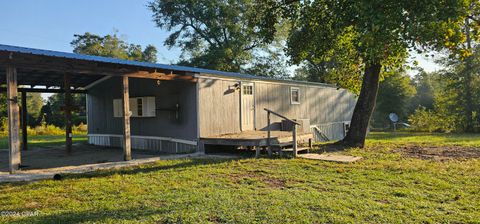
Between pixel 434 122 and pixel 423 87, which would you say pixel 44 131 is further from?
pixel 423 87

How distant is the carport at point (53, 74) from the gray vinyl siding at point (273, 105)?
41.8 inches

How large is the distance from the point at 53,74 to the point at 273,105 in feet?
24.9

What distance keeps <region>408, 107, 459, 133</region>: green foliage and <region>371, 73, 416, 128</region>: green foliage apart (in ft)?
23.3

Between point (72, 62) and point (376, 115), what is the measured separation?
3021 cm

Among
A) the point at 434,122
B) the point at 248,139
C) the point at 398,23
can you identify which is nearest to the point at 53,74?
the point at 248,139

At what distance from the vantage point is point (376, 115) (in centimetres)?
3238

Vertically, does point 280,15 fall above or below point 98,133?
above

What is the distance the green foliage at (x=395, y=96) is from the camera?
29062 millimetres

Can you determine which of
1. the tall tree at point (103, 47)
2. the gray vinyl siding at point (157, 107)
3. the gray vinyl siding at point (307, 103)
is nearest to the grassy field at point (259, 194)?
the gray vinyl siding at point (157, 107)

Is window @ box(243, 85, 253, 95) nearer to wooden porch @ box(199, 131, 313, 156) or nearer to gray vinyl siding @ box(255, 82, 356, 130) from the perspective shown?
gray vinyl siding @ box(255, 82, 356, 130)

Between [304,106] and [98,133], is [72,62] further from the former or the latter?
[304,106]

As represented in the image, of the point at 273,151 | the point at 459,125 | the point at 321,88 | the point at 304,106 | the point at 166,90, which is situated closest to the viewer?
the point at 273,151

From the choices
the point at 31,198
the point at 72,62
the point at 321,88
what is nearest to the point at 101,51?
the point at 321,88

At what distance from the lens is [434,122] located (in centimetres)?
2120
